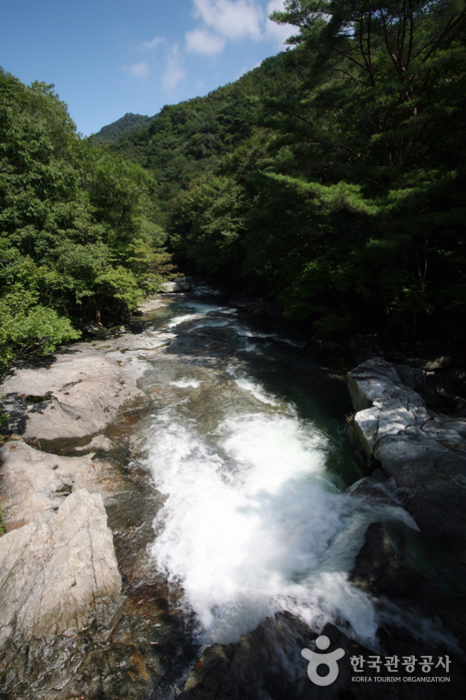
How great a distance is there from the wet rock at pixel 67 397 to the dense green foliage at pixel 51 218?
1.02 metres

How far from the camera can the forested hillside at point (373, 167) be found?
8875 mm

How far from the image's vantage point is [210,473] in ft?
21.8

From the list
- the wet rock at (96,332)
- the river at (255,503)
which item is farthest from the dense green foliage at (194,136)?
the river at (255,503)

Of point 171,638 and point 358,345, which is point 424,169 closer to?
point 358,345

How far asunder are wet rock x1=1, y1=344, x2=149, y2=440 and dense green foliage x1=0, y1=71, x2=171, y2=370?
40.3 inches

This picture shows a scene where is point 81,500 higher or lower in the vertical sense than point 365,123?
lower

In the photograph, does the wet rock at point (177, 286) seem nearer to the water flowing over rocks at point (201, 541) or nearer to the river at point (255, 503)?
the river at point (255, 503)

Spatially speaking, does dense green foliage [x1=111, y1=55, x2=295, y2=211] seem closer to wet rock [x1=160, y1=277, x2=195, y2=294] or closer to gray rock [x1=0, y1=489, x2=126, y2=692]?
wet rock [x1=160, y1=277, x2=195, y2=294]

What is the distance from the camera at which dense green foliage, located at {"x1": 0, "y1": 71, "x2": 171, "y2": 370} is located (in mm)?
9328

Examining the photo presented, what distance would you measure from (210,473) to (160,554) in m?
2.03

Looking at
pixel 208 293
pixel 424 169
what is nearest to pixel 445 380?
pixel 424 169

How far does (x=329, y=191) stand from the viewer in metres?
9.32

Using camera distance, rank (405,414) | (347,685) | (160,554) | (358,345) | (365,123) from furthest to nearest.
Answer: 1. (358,345)
2. (365,123)
3. (405,414)
4. (160,554)
5. (347,685)

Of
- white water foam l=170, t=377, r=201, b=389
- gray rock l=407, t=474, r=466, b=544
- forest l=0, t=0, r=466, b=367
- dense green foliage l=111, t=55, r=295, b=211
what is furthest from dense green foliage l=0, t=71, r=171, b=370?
dense green foliage l=111, t=55, r=295, b=211
